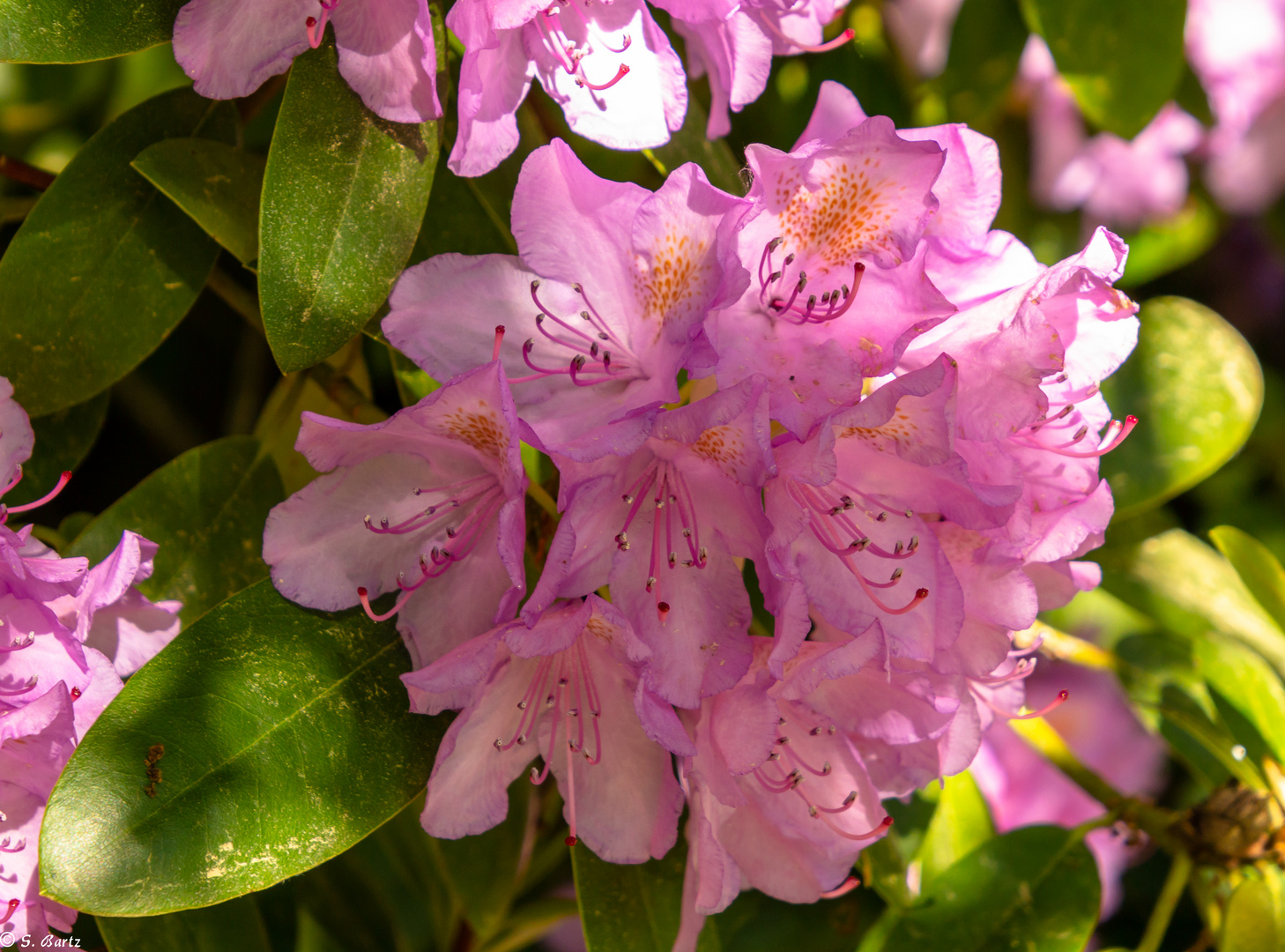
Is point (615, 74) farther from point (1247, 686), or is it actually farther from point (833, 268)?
point (1247, 686)

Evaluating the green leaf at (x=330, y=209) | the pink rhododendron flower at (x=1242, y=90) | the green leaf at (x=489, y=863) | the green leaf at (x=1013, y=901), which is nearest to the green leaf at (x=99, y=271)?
the green leaf at (x=330, y=209)

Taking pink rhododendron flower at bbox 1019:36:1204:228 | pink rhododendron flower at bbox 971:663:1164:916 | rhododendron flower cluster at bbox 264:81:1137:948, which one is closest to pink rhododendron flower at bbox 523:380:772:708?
rhododendron flower cluster at bbox 264:81:1137:948

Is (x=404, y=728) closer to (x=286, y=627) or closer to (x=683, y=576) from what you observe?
(x=286, y=627)

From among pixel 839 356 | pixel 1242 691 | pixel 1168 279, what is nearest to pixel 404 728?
pixel 839 356

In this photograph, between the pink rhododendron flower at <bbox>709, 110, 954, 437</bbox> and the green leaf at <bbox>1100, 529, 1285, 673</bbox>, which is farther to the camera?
the green leaf at <bbox>1100, 529, 1285, 673</bbox>

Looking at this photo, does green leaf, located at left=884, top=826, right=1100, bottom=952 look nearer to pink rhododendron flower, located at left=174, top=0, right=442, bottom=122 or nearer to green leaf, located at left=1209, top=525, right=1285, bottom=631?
green leaf, located at left=1209, top=525, right=1285, bottom=631

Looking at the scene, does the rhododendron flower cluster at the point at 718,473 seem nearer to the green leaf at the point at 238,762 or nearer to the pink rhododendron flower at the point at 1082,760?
the green leaf at the point at 238,762
